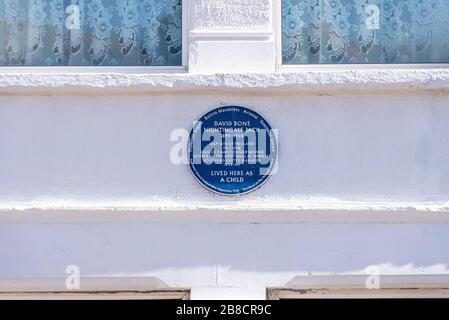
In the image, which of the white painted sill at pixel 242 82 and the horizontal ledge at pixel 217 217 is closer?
the horizontal ledge at pixel 217 217

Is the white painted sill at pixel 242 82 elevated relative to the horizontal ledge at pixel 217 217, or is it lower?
elevated

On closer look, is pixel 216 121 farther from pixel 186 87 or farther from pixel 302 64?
pixel 302 64

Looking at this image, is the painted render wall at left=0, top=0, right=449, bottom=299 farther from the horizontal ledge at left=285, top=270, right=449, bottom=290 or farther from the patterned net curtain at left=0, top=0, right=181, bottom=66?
the patterned net curtain at left=0, top=0, right=181, bottom=66

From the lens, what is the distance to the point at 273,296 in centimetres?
643

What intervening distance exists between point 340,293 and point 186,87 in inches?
64.9

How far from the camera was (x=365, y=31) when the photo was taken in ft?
22.7

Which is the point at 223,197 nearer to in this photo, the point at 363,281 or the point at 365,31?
the point at 363,281

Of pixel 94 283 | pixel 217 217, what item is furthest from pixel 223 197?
pixel 94 283

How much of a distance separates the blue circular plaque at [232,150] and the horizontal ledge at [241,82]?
198 millimetres

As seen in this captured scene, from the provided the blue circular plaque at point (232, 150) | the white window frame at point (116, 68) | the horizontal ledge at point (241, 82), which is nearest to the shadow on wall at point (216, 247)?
the blue circular plaque at point (232, 150)

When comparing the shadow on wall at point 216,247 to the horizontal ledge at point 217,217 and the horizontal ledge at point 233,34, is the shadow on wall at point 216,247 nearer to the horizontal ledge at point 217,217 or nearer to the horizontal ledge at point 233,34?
the horizontal ledge at point 217,217

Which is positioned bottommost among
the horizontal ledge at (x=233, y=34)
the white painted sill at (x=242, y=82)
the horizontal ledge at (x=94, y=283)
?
the horizontal ledge at (x=94, y=283)

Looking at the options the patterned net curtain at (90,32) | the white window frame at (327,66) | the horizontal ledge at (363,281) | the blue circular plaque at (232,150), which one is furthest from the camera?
the patterned net curtain at (90,32)

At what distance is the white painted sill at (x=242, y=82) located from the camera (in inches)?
256
